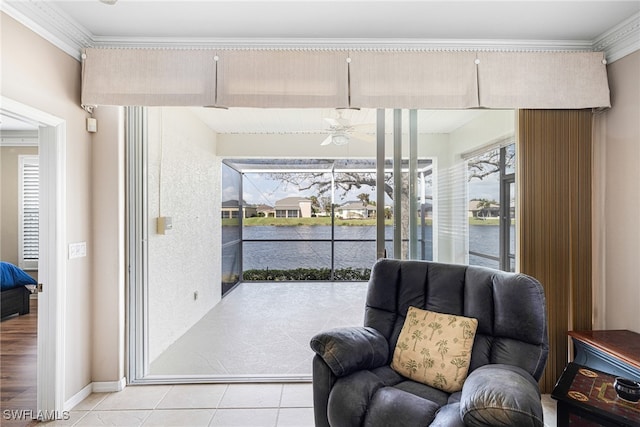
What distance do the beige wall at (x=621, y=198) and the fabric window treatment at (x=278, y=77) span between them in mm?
1948

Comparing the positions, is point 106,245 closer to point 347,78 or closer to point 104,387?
point 104,387

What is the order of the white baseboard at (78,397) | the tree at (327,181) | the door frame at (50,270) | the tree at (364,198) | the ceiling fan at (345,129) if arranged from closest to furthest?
1. the door frame at (50,270)
2. the white baseboard at (78,397)
3. the ceiling fan at (345,129)
4. the tree at (327,181)
5. the tree at (364,198)

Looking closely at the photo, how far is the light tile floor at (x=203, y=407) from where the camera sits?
2.26 meters

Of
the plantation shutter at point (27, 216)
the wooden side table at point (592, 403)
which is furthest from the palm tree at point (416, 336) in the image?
the plantation shutter at point (27, 216)

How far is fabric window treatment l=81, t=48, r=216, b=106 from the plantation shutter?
4084 mm

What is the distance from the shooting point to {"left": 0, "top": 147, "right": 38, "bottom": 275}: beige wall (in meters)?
5.31

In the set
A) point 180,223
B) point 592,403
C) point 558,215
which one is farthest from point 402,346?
point 180,223

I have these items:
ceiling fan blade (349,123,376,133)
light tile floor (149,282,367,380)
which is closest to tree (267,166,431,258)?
light tile floor (149,282,367,380)

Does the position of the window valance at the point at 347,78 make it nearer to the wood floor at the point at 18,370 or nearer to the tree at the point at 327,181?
the wood floor at the point at 18,370

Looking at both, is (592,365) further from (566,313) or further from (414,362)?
(414,362)

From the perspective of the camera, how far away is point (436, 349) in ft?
6.22

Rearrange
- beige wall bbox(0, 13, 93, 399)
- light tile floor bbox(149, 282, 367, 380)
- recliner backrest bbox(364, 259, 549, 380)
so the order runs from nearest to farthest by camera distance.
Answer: recliner backrest bbox(364, 259, 549, 380), beige wall bbox(0, 13, 93, 399), light tile floor bbox(149, 282, 367, 380)

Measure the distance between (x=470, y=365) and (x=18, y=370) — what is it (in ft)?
11.9

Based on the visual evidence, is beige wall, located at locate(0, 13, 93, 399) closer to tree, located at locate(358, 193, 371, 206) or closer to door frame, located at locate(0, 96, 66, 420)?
door frame, located at locate(0, 96, 66, 420)
